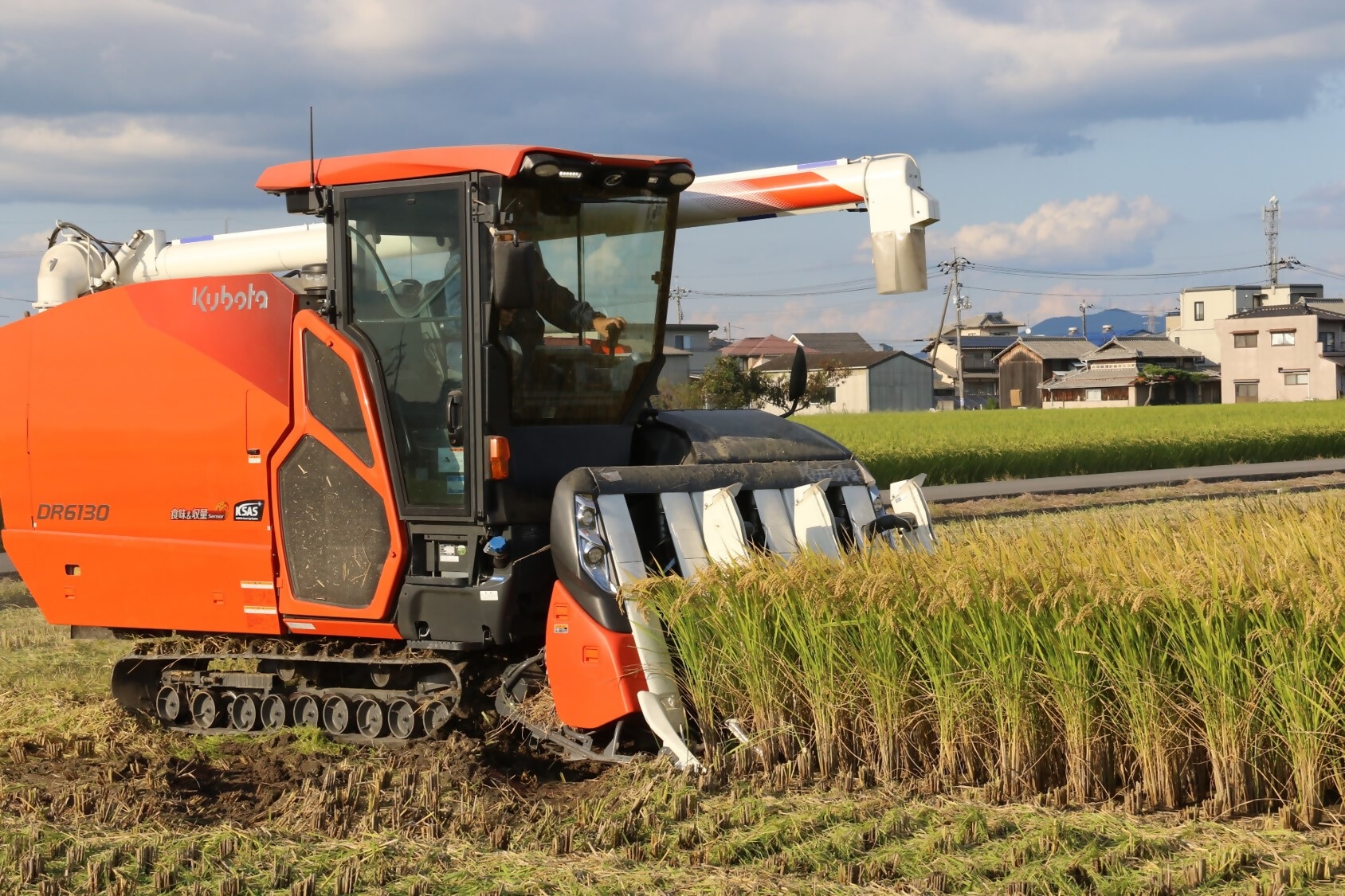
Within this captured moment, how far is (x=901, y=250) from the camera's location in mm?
→ 7141

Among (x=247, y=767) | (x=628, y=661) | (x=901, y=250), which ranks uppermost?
(x=901, y=250)

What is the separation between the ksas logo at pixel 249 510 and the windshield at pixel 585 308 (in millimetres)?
1480

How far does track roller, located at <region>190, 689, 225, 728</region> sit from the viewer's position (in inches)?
294

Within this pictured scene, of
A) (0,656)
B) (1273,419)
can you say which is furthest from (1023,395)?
(0,656)

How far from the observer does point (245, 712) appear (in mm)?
7340

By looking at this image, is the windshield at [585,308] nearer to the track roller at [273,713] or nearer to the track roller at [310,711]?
the track roller at [310,711]

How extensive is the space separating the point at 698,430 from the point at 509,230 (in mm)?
1719

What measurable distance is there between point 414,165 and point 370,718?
2.70 m

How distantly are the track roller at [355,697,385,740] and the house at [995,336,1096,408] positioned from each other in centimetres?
8054

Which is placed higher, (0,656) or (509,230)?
(509,230)

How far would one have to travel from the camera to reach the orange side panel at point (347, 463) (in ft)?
22.1

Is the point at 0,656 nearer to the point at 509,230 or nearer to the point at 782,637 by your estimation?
the point at 509,230

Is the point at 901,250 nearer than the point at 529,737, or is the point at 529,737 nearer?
the point at 529,737

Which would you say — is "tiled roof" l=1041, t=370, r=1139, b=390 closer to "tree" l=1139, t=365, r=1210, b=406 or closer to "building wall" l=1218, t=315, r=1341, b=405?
"tree" l=1139, t=365, r=1210, b=406
